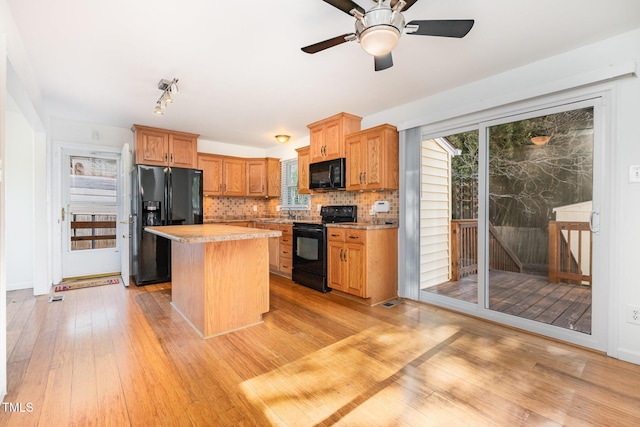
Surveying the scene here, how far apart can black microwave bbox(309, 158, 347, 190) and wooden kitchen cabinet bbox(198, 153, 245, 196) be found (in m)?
1.78

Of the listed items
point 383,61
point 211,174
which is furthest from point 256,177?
point 383,61

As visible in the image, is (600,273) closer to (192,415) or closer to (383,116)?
(383,116)

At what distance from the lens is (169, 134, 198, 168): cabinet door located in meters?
4.72

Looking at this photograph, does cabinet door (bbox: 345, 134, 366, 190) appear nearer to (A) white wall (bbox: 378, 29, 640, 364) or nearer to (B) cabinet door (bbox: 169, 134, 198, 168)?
(A) white wall (bbox: 378, 29, 640, 364)

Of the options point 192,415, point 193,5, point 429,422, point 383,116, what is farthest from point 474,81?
point 192,415

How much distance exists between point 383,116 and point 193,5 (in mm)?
2683

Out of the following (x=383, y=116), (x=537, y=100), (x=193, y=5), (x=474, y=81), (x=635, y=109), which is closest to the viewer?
(x=193, y=5)

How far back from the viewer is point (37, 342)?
2445 mm

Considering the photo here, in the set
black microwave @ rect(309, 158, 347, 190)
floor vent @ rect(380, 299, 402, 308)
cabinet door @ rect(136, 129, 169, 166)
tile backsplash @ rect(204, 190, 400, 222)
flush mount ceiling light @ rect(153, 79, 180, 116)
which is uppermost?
flush mount ceiling light @ rect(153, 79, 180, 116)

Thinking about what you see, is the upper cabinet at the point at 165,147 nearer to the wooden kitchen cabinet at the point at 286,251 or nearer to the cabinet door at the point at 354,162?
the wooden kitchen cabinet at the point at 286,251

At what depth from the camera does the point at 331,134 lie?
4219 millimetres

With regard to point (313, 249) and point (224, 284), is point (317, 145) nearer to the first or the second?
point (313, 249)

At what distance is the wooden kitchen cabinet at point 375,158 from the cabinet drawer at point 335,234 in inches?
25.0

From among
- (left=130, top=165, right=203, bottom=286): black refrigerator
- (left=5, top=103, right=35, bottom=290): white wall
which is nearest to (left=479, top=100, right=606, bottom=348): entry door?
(left=130, top=165, right=203, bottom=286): black refrigerator
